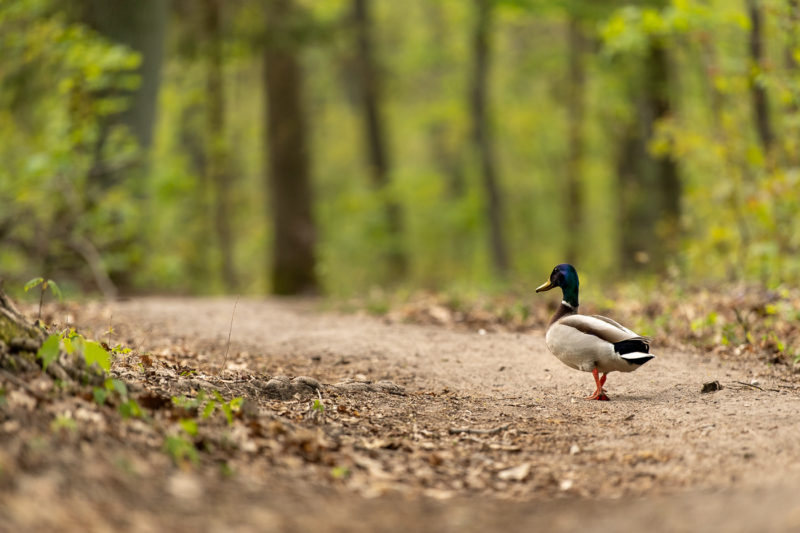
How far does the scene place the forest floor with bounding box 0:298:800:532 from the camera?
321cm

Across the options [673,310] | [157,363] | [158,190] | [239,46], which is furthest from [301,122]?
[157,363]

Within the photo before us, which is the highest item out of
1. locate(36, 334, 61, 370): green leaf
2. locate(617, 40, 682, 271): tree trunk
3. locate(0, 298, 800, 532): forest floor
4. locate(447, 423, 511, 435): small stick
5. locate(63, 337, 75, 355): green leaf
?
locate(617, 40, 682, 271): tree trunk

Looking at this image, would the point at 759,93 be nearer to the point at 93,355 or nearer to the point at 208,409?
the point at 208,409

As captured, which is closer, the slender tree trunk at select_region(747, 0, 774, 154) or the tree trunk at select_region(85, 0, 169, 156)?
the slender tree trunk at select_region(747, 0, 774, 154)

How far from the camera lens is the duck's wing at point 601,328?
18.1ft

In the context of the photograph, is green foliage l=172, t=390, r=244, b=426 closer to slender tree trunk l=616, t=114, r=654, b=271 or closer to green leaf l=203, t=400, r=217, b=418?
green leaf l=203, t=400, r=217, b=418

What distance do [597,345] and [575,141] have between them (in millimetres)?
21800

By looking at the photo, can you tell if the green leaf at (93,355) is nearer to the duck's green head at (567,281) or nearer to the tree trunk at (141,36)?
the duck's green head at (567,281)

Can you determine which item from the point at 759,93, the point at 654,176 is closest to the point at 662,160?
the point at 654,176

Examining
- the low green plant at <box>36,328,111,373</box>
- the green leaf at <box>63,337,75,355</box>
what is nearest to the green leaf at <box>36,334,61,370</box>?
the low green plant at <box>36,328,111,373</box>

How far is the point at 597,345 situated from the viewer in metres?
5.54

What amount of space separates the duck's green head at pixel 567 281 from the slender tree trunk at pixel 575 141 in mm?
19831

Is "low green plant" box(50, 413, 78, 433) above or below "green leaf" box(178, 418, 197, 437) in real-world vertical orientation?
above

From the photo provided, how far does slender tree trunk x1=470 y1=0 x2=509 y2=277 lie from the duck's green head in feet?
47.1
